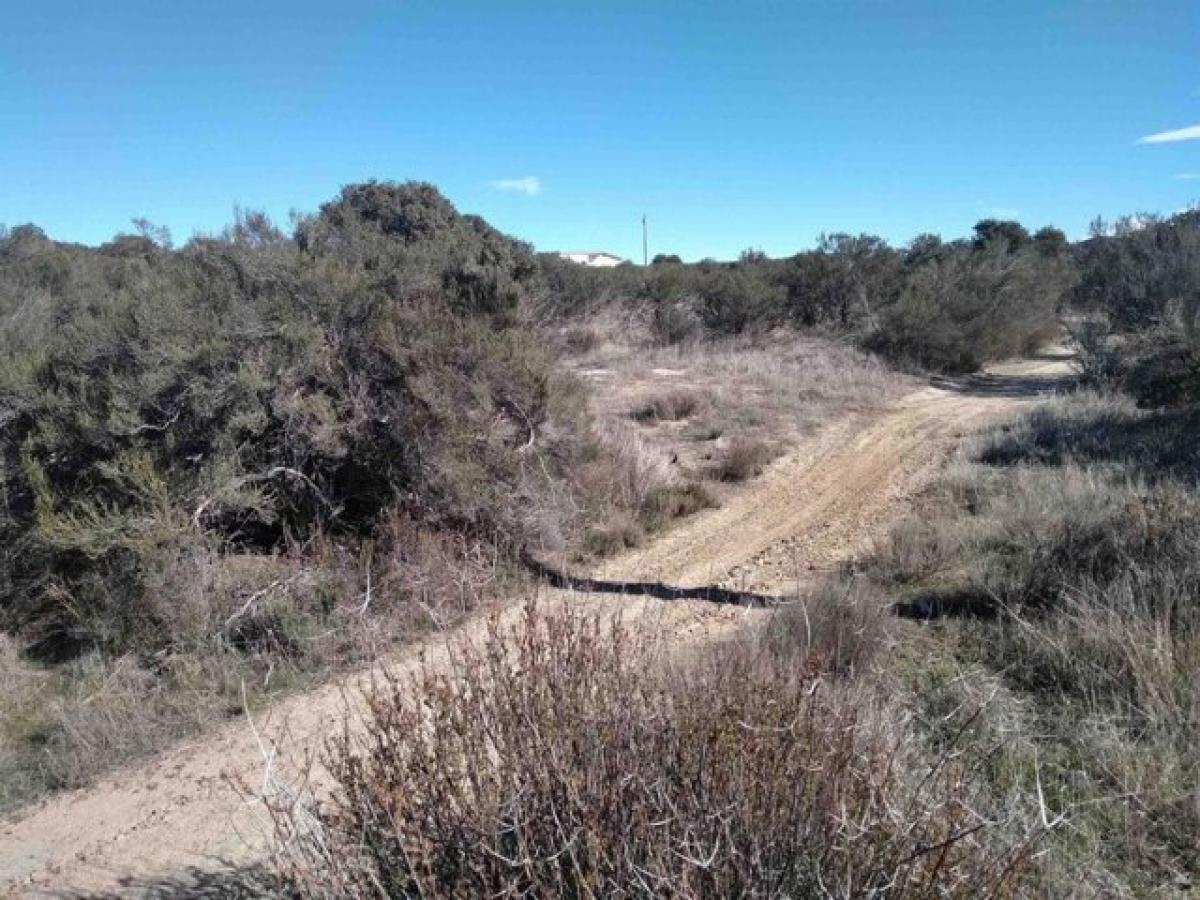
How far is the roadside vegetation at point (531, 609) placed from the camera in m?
2.21

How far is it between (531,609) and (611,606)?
4.56 meters

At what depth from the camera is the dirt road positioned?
4.20 metres

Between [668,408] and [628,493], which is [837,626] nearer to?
[628,493]

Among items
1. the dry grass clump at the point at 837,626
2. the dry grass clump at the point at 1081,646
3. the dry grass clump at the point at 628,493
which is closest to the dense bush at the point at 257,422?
the dry grass clump at the point at 628,493

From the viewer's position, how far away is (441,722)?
2.48 m

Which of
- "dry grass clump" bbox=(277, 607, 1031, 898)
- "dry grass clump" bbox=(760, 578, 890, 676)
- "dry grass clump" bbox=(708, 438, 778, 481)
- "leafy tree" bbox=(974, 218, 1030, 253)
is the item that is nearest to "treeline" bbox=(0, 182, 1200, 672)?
"dry grass clump" bbox=(708, 438, 778, 481)

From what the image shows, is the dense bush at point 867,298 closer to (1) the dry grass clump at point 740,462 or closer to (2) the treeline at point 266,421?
(1) the dry grass clump at point 740,462

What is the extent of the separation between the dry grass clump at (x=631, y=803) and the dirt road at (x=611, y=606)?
38cm

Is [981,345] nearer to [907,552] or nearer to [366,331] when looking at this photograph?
[907,552]

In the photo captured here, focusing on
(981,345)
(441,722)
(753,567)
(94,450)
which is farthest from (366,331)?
(981,345)

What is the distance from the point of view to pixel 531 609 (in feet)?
8.72

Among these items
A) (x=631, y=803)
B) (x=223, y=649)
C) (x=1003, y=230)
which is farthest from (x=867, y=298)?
(x=1003, y=230)

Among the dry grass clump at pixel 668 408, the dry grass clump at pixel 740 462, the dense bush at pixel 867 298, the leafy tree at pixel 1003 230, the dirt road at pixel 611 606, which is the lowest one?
the dirt road at pixel 611 606

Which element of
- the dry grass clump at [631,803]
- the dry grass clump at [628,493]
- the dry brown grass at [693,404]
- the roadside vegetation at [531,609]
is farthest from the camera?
the dry brown grass at [693,404]
